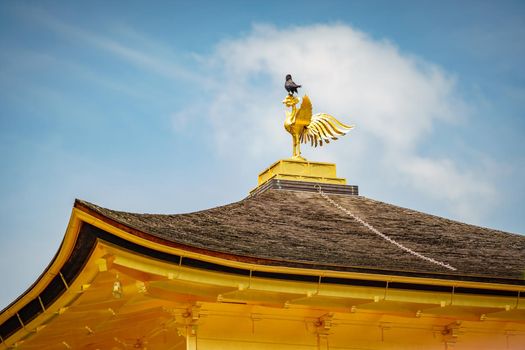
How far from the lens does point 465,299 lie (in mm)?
16516

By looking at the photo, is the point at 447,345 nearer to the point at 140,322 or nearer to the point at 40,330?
the point at 140,322

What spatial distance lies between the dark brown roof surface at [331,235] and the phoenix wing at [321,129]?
2.62 meters

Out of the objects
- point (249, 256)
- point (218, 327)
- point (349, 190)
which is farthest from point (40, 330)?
point (349, 190)

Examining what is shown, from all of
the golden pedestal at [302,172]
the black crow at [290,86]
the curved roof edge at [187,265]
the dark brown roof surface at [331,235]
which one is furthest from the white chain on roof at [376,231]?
the black crow at [290,86]

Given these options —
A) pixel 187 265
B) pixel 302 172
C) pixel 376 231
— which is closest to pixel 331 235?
pixel 376 231

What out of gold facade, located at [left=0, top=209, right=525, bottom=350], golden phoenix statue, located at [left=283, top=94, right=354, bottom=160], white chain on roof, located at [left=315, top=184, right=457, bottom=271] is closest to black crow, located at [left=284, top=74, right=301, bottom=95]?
golden phoenix statue, located at [left=283, top=94, right=354, bottom=160]

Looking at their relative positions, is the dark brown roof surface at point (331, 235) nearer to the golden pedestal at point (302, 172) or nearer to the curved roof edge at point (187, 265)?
the curved roof edge at point (187, 265)

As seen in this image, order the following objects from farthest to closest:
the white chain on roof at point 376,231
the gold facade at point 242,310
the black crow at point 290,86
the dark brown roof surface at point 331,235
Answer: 1. the black crow at point 290,86
2. the white chain on roof at point 376,231
3. the dark brown roof surface at point 331,235
4. the gold facade at point 242,310

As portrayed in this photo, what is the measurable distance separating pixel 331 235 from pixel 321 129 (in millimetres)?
7071

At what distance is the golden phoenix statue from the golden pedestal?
2.17 ft

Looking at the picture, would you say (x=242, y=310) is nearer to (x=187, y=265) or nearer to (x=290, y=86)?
(x=187, y=265)

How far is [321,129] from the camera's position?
83.9 feet

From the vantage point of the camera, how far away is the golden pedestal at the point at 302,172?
77.5 ft

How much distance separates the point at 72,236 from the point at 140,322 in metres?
3.05
